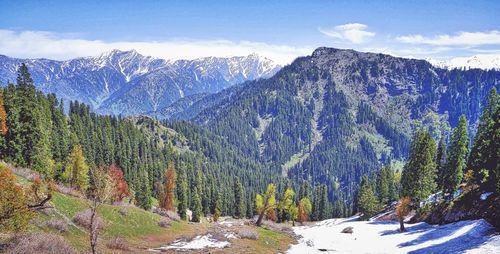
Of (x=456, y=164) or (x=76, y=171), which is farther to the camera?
(x=76, y=171)

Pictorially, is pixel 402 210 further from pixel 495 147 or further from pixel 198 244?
pixel 198 244

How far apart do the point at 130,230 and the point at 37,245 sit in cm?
1960

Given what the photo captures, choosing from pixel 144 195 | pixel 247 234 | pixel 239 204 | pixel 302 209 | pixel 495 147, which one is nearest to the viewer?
pixel 247 234

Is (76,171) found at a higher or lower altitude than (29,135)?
lower

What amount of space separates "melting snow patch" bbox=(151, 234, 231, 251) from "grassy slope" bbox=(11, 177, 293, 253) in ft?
4.56

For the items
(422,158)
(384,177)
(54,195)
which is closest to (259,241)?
(54,195)

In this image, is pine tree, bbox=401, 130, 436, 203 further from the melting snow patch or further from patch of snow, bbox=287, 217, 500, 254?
the melting snow patch

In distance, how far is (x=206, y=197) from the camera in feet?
486

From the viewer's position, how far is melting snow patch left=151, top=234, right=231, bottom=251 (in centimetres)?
4366

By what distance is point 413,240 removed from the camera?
187 feet

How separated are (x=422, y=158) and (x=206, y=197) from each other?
303 ft

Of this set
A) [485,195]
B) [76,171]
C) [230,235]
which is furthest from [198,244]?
[76,171]

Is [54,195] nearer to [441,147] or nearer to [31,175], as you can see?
[31,175]

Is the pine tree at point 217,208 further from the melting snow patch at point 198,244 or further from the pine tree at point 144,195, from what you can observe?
the melting snow patch at point 198,244
